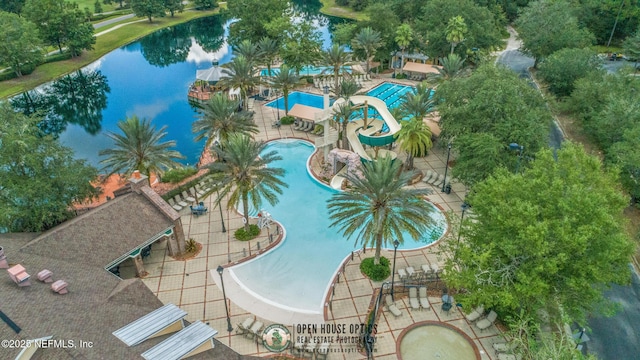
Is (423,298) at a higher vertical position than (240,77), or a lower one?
lower

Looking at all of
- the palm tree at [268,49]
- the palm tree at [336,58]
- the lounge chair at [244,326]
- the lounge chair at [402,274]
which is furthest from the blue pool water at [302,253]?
the palm tree at [268,49]

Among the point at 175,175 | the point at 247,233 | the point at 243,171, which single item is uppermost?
the point at 243,171

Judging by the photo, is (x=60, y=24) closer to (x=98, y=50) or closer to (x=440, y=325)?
(x=98, y=50)

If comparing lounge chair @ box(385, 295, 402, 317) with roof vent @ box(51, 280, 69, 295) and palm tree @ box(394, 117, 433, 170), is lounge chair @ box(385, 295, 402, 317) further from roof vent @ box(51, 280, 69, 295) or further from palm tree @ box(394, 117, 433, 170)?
roof vent @ box(51, 280, 69, 295)

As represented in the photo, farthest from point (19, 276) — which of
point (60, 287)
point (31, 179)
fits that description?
point (31, 179)

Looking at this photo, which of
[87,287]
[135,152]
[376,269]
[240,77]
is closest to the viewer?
[87,287]

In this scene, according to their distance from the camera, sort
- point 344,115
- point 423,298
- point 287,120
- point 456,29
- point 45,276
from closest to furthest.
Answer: point 45,276 → point 423,298 → point 344,115 → point 287,120 → point 456,29

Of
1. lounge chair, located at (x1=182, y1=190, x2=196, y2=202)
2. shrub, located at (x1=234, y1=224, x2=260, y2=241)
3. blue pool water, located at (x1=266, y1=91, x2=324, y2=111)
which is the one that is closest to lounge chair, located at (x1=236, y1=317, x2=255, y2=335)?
shrub, located at (x1=234, y1=224, x2=260, y2=241)

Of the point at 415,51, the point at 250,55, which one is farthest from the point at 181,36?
the point at 415,51
